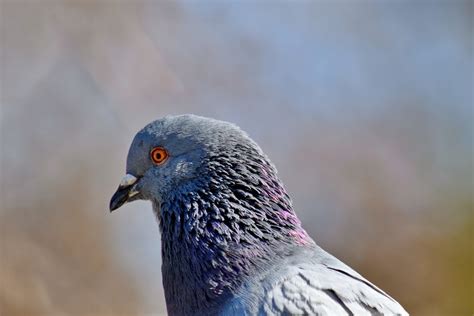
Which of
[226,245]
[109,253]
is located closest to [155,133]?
[226,245]

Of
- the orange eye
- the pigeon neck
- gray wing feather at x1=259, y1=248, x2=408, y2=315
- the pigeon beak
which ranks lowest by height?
gray wing feather at x1=259, y1=248, x2=408, y2=315

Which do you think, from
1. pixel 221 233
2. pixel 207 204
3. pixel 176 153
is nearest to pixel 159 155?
pixel 176 153

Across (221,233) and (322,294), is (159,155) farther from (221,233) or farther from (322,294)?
(322,294)

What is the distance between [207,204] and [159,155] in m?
0.57

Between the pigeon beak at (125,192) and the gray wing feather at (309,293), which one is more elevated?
the pigeon beak at (125,192)

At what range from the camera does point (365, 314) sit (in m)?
3.91

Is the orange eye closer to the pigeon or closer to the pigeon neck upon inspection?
the pigeon

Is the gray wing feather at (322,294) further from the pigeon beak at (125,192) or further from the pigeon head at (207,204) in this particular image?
the pigeon beak at (125,192)

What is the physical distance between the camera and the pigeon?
13.1ft

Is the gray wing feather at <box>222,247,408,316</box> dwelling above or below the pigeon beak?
→ below

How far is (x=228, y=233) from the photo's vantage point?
14.4 feet

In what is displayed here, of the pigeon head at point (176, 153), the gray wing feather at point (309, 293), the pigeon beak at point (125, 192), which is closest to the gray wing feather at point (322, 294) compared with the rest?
the gray wing feather at point (309, 293)

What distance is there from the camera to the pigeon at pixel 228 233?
3980mm

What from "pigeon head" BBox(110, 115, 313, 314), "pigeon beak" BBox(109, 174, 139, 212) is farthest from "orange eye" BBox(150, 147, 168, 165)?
"pigeon beak" BBox(109, 174, 139, 212)
